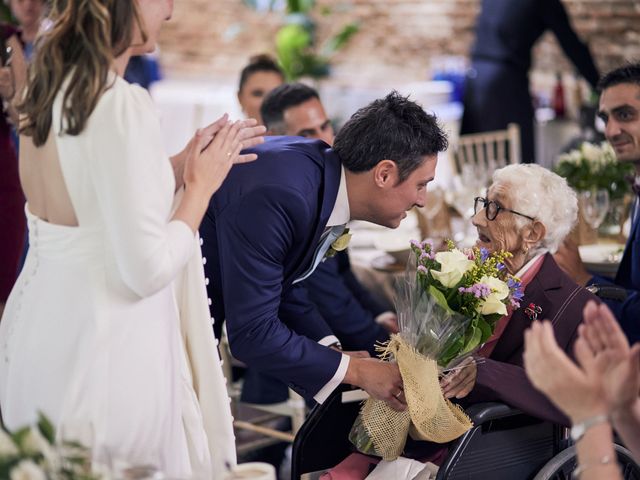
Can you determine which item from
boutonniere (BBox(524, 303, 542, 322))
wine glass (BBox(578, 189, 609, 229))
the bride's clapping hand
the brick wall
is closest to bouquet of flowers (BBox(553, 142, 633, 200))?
wine glass (BBox(578, 189, 609, 229))

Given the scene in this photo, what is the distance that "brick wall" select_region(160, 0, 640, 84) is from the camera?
22.5ft

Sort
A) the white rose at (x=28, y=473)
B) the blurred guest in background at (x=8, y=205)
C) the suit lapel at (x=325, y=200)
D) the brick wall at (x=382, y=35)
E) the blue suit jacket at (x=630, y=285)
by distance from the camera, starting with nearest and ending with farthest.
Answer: the white rose at (x=28, y=473) → the suit lapel at (x=325, y=200) → the blue suit jacket at (x=630, y=285) → the blurred guest in background at (x=8, y=205) → the brick wall at (x=382, y=35)

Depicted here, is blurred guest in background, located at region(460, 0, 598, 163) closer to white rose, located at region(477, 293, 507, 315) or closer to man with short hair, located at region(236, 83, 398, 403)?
man with short hair, located at region(236, 83, 398, 403)

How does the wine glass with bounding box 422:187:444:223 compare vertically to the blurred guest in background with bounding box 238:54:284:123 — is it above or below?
below

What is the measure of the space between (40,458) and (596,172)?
9.73ft

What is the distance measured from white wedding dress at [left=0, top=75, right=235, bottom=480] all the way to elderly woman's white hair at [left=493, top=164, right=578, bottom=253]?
46.7 inches

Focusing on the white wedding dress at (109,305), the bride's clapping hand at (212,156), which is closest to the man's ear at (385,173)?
the bride's clapping hand at (212,156)

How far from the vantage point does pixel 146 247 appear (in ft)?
5.41

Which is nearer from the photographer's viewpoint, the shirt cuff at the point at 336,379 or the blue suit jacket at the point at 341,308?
the shirt cuff at the point at 336,379

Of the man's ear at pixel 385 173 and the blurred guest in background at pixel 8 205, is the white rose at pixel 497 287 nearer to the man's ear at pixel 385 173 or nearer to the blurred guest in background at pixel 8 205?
the man's ear at pixel 385 173

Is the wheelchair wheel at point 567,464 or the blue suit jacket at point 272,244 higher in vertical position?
the blue suit jacket at point 272,244

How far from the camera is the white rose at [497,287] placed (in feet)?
7.23

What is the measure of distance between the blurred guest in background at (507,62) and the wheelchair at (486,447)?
3806 millimetres

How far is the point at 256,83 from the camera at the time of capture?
15.2ft
